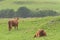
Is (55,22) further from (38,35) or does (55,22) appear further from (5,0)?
(5,0)

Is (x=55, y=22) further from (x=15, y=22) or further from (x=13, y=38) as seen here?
(x=13, y=38)

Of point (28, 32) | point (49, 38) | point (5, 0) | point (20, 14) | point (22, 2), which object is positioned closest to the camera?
point (49, 38)

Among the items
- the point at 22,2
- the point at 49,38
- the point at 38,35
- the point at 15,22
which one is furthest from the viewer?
the point at 22,2

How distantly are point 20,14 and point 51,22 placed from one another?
5437 cm

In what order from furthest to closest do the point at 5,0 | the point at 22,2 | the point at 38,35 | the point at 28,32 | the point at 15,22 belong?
1. the point at 5,0
2. the point at 22,2
3. the point at 15,22
4. the point at 28,32
5. the point at 38,35

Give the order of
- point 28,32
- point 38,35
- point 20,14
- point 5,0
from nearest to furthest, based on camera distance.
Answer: point 38,35 < point 28,32 < point 20,14 < point 5,0

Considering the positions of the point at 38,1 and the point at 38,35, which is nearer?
the point at 38,35

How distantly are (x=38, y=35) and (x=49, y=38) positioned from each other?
1595 millimetres

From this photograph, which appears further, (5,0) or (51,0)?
(5,0)

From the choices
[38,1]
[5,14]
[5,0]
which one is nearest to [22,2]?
[38,1]

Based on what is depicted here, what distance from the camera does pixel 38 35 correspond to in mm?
21141

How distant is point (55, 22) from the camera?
2786 centimetres

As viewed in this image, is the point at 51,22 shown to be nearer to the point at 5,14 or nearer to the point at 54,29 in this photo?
the point at 54,29

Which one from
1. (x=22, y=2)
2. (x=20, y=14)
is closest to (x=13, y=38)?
(x=20, y=14)
